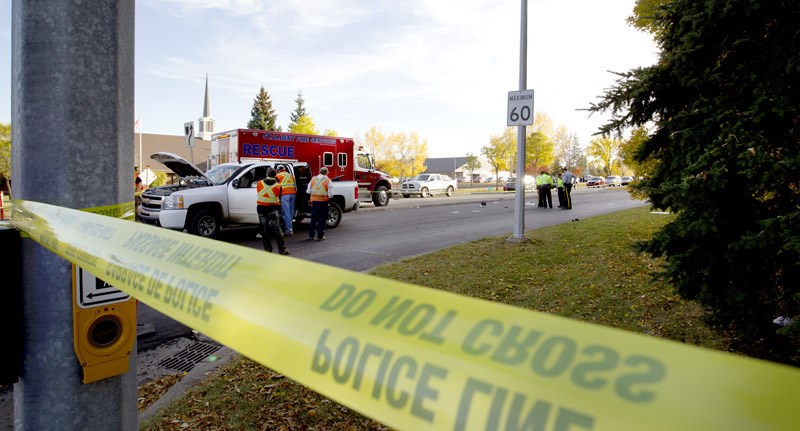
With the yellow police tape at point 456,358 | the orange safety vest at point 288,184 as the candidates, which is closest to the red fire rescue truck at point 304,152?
the orange safety vest at point 288,184

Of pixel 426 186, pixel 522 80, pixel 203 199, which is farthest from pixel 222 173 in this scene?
pixel 426 186

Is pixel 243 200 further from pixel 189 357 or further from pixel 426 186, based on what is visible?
pixel 426 186

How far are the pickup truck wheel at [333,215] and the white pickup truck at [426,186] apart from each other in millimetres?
20440

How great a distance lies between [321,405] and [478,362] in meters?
3.16

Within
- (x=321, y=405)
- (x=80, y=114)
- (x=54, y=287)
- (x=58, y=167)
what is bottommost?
(x=321, y=405)

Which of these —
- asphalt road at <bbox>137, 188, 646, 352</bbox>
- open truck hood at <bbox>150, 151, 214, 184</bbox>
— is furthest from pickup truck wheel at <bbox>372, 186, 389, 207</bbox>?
open truck hood at <bbox>150, 151, 214, 184</bbox>

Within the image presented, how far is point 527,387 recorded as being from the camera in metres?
0.63

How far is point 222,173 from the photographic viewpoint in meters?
12.7

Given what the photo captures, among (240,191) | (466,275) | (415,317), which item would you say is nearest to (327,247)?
(240,191)

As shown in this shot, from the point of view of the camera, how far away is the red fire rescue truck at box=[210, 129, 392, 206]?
1719 centimetres

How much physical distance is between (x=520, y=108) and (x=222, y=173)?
7.55 metres

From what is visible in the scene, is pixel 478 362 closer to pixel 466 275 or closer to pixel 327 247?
pixel 466 275

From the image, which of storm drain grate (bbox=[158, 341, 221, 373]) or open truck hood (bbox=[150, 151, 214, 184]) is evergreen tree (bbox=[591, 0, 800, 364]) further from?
open truck hood (bbox=[150, 151, 214, 184])

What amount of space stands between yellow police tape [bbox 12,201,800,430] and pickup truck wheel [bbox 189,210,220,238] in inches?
431
